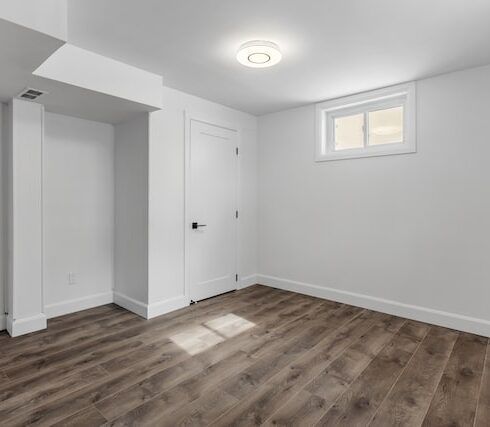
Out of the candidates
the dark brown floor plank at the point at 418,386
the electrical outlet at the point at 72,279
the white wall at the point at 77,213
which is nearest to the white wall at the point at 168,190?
the white wall at the point at 77,213

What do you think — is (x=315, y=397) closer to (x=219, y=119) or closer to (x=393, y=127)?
(x=393, y=127)

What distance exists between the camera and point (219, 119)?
4.24m

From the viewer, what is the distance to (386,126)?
3.76m

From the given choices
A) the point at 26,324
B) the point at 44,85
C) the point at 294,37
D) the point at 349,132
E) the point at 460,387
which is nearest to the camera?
the point at 460,387

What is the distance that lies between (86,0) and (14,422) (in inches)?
102

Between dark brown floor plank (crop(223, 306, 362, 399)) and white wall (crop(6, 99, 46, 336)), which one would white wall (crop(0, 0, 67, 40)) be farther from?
dark brown floor plank (crop(223, 306, 362, 399))

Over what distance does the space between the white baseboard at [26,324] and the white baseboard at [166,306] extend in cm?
99

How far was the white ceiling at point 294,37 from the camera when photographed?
2.14 meters

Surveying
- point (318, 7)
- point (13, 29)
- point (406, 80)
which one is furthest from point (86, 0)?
point (406, 80)

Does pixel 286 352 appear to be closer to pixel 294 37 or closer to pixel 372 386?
pixel 372 386

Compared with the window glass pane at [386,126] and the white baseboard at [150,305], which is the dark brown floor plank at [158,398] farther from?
the window glass pane at [386,126]

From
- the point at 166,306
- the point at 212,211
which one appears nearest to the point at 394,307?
the point at 212,211

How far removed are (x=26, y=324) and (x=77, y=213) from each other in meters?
1.24

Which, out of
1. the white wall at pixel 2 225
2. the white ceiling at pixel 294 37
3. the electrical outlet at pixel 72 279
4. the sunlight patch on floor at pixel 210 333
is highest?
the white ceiling at pixel 294 37
